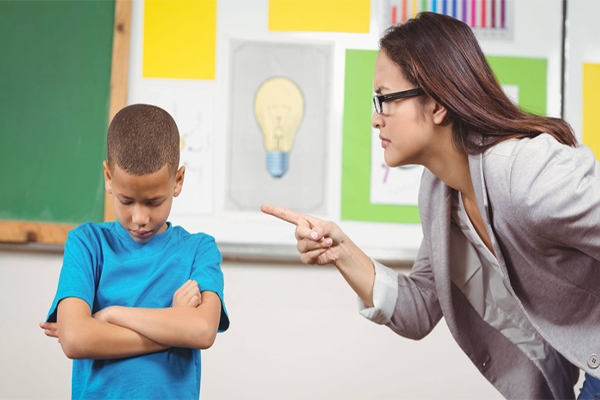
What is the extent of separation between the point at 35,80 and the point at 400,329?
136 cm

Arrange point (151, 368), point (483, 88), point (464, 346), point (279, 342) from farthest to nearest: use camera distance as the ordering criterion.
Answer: point (279, 342) → point (464, 346) → point (483, 88) → point (151, 368)

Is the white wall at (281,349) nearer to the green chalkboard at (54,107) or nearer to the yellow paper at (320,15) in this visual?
the green chalkboard at (54,107)

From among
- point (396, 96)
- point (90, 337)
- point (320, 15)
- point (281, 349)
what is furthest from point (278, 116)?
point (90, 337)

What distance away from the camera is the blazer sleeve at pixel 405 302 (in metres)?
1.21

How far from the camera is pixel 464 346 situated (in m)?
1.23

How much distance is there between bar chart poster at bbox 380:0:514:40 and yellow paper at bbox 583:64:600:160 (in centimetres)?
29

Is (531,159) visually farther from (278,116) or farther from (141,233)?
(278,116)

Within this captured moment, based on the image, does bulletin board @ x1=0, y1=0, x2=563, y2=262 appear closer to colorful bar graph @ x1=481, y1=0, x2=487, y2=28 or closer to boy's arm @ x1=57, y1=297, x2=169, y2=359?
colorful bar graph @ x1=481, y1=0, x2=487, y2=28

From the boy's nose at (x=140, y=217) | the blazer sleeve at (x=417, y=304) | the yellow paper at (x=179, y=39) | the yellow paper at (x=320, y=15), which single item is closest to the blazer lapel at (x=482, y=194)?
the blazer sleeve at (x=417, y=304)

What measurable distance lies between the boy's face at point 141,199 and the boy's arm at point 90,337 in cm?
16

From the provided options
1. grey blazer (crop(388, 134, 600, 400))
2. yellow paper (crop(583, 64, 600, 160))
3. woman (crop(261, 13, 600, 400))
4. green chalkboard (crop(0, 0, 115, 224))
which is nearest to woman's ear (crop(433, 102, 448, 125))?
woman (crop(261, 13, 600, 400))

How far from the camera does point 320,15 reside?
1.67 m

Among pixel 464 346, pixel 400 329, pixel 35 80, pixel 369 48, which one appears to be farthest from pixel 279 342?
pixel 35 80

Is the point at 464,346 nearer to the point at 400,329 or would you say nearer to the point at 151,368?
the point at 400,329
